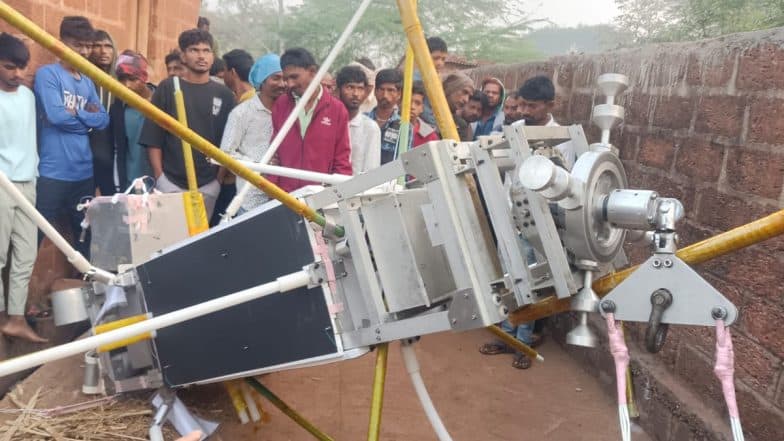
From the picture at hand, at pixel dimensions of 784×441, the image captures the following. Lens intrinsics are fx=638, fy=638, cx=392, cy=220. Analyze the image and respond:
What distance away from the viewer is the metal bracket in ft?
5.03

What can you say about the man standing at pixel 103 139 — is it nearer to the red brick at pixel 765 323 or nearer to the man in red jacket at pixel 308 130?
the man in red jacket at pixel 308 130

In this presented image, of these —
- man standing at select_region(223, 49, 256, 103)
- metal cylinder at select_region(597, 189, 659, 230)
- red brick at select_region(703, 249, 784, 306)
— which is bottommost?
red brick at select_region(703, 249, 784, 306)

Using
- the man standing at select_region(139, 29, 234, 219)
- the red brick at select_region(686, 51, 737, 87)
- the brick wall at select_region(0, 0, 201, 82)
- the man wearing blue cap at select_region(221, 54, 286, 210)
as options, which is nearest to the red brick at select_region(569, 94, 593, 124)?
the red brick at select_region(686, 51, 737, 87)

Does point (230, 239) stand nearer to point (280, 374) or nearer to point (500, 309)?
point (500, 309)

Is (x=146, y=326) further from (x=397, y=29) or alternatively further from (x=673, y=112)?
(x=397, y=29)

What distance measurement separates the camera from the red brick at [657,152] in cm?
335

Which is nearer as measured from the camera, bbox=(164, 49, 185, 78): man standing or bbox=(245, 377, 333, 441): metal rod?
bbox=(245, 377, 333, 441): metal rod

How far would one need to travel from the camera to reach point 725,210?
2863 mm

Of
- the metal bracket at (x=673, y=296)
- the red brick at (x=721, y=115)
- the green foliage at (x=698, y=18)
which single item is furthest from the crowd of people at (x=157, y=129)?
the green foliage at (x=698, y=18)

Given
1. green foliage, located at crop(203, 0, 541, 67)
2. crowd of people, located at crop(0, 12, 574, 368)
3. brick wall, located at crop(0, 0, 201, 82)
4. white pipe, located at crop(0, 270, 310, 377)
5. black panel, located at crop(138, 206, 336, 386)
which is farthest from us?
green foliage, located at crop(203, 0, 541, 67)

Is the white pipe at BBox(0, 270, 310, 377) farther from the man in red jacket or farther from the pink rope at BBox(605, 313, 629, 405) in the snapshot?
the man in red jacket

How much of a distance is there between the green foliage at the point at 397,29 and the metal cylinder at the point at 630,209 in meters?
18.6

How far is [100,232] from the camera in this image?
2.84 m

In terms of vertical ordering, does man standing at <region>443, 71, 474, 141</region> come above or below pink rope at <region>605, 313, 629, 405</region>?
above
